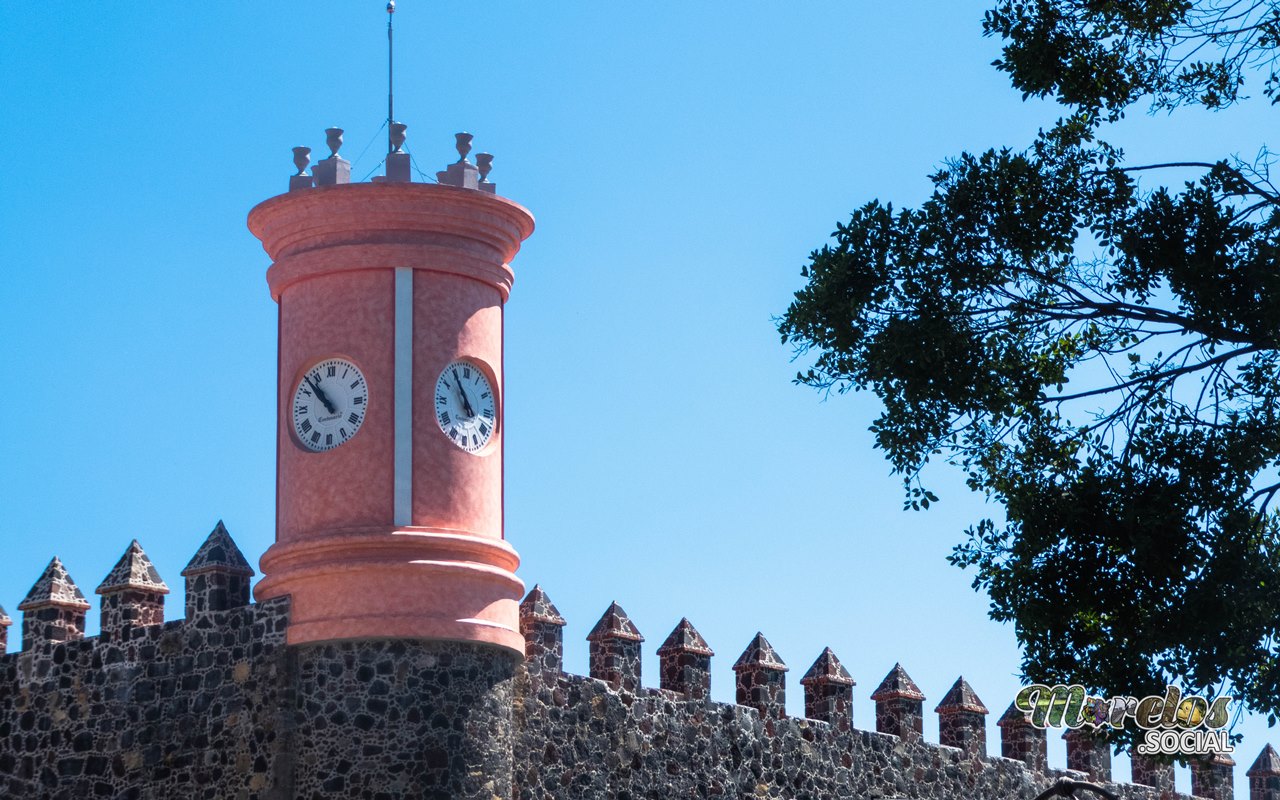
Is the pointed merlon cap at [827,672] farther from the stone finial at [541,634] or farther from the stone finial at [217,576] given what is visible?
the stone finial at [217,576]

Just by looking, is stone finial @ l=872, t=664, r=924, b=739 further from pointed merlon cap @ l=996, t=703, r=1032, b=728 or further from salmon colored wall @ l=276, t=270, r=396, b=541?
salmon colored wall @ l=276, t=270, r=396, b=541

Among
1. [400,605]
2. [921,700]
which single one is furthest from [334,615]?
[921,700]

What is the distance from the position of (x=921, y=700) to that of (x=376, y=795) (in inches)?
347

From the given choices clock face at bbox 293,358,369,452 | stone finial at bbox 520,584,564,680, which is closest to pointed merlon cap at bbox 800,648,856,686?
stone finial at bbox 520,584,564,680

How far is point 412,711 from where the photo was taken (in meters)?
19.1

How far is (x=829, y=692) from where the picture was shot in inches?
969

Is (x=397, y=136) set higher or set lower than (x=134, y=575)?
higher

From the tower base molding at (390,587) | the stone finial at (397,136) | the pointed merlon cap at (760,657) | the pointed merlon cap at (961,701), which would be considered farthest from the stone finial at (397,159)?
the pointed merlon cap at (961,701)

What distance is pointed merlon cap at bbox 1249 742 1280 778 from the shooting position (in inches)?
1192

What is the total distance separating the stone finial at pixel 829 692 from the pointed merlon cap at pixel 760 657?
90 centimetres

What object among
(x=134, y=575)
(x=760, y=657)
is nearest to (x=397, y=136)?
(x=134, y=575)

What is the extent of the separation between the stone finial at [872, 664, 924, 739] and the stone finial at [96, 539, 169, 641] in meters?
8.88

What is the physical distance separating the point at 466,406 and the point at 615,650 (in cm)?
321

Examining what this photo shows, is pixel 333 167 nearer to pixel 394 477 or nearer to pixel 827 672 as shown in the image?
pixel 394 477
